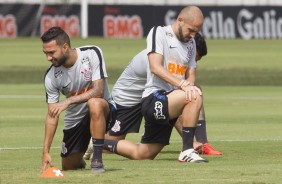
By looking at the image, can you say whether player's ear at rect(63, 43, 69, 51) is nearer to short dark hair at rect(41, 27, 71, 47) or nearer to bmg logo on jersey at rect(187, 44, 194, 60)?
short dark hair at rect(41, 27, 71, 47)

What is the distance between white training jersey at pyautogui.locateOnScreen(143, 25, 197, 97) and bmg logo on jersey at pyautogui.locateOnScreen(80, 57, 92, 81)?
1275mm

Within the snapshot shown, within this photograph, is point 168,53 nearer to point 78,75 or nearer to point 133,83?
point 78,75

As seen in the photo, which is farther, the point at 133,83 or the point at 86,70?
the point at 133,83

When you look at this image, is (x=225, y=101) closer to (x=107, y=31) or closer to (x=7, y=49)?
(x=7, y=49)

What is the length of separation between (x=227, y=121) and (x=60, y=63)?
26.8ft

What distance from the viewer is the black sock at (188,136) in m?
12.5

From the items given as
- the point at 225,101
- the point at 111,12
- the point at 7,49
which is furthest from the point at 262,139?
the point at 111,12

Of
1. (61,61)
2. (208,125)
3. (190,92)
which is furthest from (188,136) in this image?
(208,125)

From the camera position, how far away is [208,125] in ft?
60.9

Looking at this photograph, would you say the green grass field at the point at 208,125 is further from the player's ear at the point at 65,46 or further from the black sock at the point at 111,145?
the player's ear at the point at 65,46

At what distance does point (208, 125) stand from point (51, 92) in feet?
23.3

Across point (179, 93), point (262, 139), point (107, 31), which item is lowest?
point (107, 31)

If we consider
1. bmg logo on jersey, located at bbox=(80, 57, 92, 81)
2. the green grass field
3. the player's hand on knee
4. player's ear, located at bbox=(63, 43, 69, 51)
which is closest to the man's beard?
player's ear, located at bbox=(63, 43, 69, 51)

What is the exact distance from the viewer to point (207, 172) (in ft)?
36.6
